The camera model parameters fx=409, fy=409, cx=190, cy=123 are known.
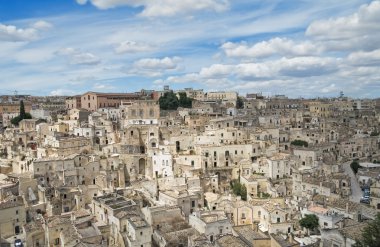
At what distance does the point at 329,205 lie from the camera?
3128 cm

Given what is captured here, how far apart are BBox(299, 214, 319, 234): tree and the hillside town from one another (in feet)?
0.23

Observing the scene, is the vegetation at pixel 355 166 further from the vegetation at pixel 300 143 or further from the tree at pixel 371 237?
the tree at pixel 371 237

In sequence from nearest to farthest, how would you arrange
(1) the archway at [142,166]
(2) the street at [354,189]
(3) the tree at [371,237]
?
(3) the tree at [371,237] < (2) the street at [354,189] < (1) the archway at [142,166]

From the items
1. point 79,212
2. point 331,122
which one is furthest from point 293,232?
point 331,122

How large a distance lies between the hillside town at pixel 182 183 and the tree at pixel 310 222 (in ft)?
0.23

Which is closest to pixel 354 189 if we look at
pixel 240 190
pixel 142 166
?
pixel 240 190

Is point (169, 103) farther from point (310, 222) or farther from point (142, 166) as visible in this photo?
point (310, 222)

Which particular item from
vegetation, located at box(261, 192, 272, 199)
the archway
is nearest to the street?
vegetation, located at box(261, 192, 272, 199)

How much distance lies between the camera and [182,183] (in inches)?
1483

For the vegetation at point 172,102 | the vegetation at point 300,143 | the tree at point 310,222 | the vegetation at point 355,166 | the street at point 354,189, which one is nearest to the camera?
the tree at point 310,222

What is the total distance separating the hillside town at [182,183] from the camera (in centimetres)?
2859

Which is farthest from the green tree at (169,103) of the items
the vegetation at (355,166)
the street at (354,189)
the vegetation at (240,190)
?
the vegetation at (240,190)

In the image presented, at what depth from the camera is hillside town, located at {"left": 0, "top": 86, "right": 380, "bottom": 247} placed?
2859 centimetres

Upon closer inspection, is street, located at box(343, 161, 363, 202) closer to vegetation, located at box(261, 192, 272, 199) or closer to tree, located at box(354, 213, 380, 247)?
vegetation, located at box(261, 192, 272, 199)
